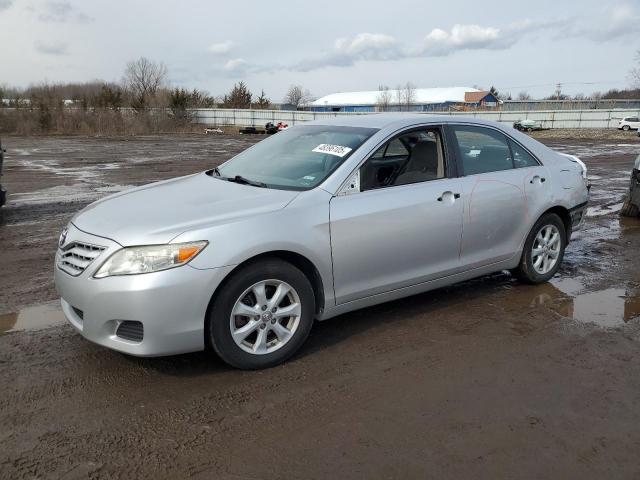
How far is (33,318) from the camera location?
14.9ft

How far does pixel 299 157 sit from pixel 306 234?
1052mm

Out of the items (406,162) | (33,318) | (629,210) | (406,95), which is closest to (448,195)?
(406,162)

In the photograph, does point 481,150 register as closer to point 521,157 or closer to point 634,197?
point 521,157

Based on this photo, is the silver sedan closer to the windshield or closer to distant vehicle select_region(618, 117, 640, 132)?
the windshield

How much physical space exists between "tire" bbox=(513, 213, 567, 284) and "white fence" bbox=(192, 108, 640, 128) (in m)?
39.8

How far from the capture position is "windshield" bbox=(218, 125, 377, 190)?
13.7 ft

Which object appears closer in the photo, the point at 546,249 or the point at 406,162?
the point at 406,162

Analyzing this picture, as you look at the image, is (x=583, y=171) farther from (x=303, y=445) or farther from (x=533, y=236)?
(x=303, y=445)

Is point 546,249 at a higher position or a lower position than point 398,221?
lower

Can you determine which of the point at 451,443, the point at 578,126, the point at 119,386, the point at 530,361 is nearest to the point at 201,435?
the point at 119,386

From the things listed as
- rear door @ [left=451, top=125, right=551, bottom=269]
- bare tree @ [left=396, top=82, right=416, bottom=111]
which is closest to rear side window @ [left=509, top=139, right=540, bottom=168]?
rear door @ [left=451, top=125, right=551, bottom=269]

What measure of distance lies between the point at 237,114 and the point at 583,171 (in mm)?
58188

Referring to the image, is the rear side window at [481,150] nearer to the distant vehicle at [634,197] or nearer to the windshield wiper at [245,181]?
the windshield wiper at [245,181]

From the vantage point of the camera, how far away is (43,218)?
8938 mm
